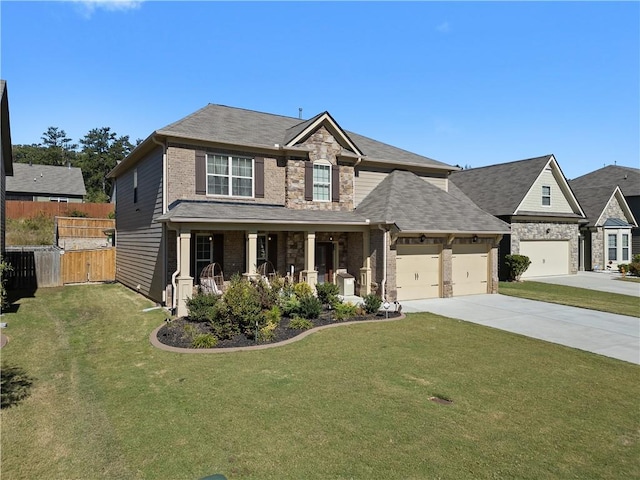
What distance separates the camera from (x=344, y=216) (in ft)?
54.4

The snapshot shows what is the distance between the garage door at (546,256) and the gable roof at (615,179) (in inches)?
447

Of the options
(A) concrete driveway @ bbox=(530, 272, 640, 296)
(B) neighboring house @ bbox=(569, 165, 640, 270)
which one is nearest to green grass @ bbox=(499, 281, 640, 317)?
(A) concrete driveway @ bbox=(530, 272, 640, 296)

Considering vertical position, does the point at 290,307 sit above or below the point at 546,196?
below

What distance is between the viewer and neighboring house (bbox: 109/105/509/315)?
14.0 metres

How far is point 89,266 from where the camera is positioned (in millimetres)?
20281

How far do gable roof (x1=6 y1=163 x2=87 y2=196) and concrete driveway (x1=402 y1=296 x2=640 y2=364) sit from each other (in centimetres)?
4112

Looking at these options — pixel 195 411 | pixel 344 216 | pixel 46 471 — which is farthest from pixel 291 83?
pixel 46 471

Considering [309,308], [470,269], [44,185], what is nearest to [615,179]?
[470,269]

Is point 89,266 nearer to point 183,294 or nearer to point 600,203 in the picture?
point 183,294

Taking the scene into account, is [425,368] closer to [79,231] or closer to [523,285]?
[523,285]

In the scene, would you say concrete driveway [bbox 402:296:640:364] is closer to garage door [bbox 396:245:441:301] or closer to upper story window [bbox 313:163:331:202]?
garage door [bbox 396:245:441:301]

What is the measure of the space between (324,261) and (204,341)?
9.17 metres

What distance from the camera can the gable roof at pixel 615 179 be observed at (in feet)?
108

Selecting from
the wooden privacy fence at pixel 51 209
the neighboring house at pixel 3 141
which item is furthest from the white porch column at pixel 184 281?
the wooden privacy fence at pixel 51 209
